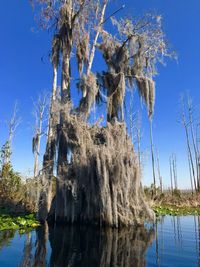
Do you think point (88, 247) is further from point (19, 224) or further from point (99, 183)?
point (19, 224)

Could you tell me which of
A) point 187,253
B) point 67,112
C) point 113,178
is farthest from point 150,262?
point 67,112

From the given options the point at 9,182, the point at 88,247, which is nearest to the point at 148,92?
the point at 9,182

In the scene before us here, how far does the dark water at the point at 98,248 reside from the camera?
7239 millimetres

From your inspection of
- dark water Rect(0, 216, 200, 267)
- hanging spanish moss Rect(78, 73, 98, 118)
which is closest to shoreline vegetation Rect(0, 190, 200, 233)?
dark water Rect(0, 216, 200, 267)

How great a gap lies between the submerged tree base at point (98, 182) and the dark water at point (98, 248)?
1251mm

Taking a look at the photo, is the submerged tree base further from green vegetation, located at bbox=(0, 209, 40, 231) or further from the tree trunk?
green vegetation, located at bbox=(0, 209, 40, 231)

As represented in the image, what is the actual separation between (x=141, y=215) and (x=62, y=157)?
450cm

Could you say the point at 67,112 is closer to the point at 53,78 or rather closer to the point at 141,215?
the point at 141,215

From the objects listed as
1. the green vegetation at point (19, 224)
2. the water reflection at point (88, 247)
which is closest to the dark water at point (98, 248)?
the water reflection at point (88, 247)

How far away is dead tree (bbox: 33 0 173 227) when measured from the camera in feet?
43.8

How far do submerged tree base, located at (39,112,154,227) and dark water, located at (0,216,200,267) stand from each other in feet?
4.10

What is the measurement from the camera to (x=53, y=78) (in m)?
21.5

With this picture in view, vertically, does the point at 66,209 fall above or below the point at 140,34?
below

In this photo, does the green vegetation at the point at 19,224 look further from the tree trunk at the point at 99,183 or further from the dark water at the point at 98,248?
the tree trunk at the point at 99,183
